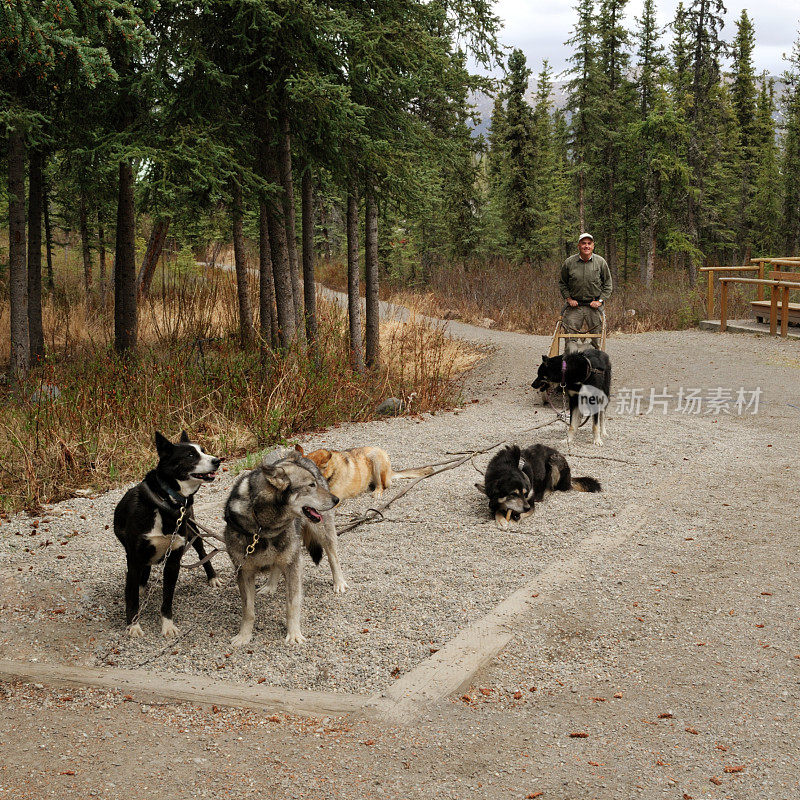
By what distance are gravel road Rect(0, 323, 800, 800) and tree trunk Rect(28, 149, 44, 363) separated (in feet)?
25.2

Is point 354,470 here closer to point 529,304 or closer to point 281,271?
point 281,271

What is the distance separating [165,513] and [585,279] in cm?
838

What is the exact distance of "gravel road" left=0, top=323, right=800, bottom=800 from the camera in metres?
3.26

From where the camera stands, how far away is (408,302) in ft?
68.8

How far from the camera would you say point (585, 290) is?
36.9ft

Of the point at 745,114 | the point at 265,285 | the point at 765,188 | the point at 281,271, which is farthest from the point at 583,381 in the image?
the point at 745,114

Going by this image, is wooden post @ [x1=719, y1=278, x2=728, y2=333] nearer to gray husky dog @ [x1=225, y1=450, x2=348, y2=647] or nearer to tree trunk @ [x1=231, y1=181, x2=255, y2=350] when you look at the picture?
tree trunk @ [x1=231, y1=181, x2=255, y2=350]

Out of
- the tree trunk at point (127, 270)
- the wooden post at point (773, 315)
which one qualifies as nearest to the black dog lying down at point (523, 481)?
the tree trunk at point (127, 270)

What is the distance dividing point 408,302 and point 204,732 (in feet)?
59.0

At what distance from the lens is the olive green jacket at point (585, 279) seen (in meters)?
11.1

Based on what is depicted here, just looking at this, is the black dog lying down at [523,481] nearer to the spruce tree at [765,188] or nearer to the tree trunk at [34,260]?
the tree trunk at [34,260]

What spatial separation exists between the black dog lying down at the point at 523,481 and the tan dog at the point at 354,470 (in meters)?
0.97

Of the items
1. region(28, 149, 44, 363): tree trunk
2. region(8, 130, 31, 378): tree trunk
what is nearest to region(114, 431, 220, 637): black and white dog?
region(8, 130, 31, 378): tree trunk

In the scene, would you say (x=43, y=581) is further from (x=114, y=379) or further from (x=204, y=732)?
(x=114, y=379)
